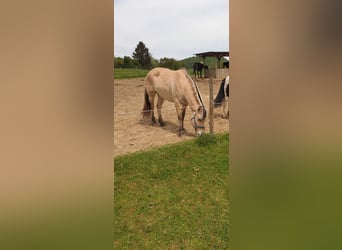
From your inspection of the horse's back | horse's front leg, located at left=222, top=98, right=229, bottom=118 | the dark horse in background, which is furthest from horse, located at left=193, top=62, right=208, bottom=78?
the horse's back

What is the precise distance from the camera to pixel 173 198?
9.83 ft

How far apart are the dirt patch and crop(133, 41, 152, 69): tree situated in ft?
1.41

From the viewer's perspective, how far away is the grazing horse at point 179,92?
5031 millimetres

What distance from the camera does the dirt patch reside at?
475 cm

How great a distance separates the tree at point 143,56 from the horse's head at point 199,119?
5.68ft

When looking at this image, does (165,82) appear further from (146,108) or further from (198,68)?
(198,68)

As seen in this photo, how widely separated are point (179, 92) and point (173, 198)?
8.27 ft

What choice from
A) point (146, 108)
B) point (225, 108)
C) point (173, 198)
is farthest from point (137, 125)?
point (173, 198)

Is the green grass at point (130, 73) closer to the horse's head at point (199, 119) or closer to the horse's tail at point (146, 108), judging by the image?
the horse's tail at point (146, 108)

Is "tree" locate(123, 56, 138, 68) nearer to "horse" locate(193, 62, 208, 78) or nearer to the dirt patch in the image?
the dirt patch

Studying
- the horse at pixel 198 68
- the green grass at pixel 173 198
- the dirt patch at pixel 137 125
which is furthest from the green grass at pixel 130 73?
the green grass at pixel 173 198

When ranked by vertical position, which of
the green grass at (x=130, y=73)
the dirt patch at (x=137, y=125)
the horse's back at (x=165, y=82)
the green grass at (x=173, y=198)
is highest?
the green grass at (x=130, y=73)
